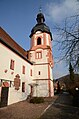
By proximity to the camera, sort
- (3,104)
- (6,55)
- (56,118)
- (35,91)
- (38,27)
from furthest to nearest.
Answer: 1. (38,27)
2. (35,91)
3. (6,55)
4. (3,104)
5. (56,118)

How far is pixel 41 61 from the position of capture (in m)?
27.4

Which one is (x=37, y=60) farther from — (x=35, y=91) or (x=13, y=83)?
(x=13, y=83)

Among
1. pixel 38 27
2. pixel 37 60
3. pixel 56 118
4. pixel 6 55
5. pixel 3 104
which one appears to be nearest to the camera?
pixel 56 118

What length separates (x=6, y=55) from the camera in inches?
623

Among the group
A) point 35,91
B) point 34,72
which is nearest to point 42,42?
point 34,72

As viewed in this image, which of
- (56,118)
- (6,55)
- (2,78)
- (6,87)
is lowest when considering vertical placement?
(56,118)

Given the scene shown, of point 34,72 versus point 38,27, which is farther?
point 38,27

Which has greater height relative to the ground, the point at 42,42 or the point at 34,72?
the point at 42,42

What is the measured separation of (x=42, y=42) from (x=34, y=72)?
685 centimetres

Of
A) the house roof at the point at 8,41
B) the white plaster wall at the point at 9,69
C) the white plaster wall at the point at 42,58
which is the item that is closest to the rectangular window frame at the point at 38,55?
the white plaster wall at the point at 42,58

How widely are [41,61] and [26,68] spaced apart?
5.38 m

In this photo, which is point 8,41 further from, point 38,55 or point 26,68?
point 38,55

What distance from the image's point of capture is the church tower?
25.5 metres

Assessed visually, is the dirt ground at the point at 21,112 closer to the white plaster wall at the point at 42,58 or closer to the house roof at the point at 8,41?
the house roof at the point at 8,41
